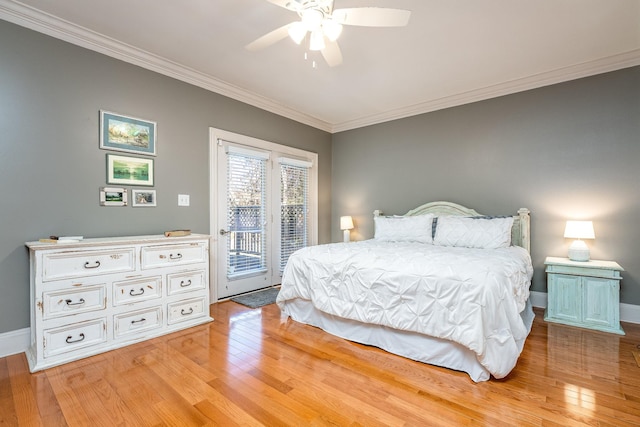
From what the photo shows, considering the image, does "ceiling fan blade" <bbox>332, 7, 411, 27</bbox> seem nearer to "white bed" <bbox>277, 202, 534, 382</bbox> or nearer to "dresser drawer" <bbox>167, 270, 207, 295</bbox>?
"white bed" <bbox>277, 202, 534, 382</bbox>

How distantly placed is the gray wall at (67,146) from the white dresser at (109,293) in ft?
0.80

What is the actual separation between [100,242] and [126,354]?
920 mm

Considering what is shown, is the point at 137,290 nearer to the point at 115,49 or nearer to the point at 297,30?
the point at 115,49

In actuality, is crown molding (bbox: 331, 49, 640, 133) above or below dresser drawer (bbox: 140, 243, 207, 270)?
above

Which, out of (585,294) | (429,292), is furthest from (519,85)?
(429,292)

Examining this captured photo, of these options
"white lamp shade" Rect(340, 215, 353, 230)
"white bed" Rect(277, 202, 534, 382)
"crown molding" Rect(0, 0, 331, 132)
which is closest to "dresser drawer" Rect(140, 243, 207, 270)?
"white bed" Rect(277, 202, 534, 382)

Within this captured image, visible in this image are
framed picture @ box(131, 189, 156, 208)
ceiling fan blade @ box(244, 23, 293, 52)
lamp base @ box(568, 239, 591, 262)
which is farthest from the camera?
lamp base @ box(568, 239, 591, 262)

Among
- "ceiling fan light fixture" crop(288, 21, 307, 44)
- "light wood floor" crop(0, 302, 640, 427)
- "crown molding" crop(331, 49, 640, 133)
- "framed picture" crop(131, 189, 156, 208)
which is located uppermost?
"crown molding" crop(331, 49, 640, 133)

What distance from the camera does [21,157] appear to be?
2.42 m

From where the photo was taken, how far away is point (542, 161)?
3.60m

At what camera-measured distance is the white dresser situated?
219 cm

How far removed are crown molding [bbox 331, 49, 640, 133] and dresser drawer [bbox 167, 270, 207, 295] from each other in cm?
362

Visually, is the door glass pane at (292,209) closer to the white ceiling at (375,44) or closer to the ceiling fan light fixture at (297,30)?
the white ceiling at (375,44)

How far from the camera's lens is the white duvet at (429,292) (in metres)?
1.98
